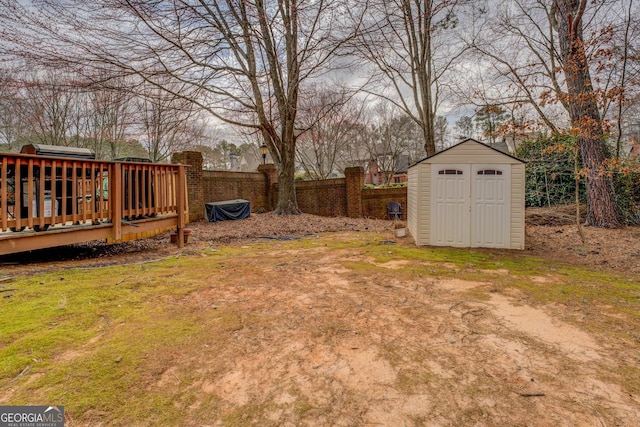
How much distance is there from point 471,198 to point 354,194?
23.0ft

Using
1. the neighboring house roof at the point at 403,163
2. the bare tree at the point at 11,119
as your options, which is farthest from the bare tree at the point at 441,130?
the bare tree at the point at 11,119

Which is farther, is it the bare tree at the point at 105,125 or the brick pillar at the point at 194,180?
the bare tree at the point at 105,125

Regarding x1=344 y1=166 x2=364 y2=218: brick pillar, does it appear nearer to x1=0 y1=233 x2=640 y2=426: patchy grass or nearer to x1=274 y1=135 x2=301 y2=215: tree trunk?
x1=274 y1=135 x2=301 y2=215: tree trunk

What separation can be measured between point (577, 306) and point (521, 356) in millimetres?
1492

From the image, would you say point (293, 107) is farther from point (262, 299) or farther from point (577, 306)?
point (577, 306)

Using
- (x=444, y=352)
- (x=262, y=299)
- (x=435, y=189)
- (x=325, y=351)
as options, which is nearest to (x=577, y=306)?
(x=444, y=352)

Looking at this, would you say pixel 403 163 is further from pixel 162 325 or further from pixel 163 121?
pixel 162 325

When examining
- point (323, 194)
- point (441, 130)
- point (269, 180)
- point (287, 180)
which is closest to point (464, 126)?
point (441, 130)

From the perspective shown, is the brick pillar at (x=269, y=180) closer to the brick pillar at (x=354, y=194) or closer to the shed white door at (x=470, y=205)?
the brick pillar at (x=354, y=194)

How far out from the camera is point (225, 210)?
10.2 metres

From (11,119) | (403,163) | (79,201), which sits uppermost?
(403,163)

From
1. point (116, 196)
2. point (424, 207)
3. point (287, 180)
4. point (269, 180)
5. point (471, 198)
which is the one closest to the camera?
point (116, 196)

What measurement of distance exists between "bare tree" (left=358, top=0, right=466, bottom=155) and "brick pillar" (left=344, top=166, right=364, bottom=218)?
10.1ft

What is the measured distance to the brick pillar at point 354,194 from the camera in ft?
42.1
